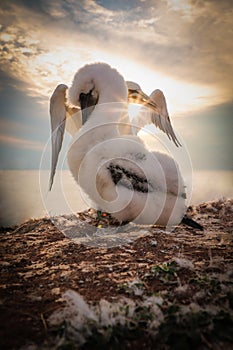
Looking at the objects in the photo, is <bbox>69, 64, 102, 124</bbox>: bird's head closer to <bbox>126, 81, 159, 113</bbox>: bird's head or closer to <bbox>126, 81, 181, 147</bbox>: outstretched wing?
<bbox>126, 81, 159, 113</bbox>: bird's head

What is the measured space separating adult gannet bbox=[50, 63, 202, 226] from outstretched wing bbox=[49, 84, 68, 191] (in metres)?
0.36

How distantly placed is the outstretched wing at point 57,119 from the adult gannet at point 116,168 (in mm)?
364

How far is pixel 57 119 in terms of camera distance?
4793 mm

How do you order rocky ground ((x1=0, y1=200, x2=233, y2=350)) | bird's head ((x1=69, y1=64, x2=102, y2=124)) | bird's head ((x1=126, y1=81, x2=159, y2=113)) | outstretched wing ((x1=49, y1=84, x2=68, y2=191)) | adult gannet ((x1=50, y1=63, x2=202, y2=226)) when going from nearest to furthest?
rocky ground ((x1=0, y1=200, x2=233, y2=350)) → adult gannet ((x1=50, y1=63, x2=202, y2=226)) → bird's head ((x1=69, y1=64, x2=102, y2=124)) → outstretched wing ((x1=49, y1=84, x2=68, y2=191)) → bird's head ((x1=126, y1=81, x2=159, y2=113))

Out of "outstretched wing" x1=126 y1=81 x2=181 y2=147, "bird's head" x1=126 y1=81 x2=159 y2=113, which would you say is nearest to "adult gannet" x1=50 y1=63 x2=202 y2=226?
"bird's head" x1=126 y1=81 x2=159 y2=113

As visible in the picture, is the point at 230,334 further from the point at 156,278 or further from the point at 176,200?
the point at 176,200

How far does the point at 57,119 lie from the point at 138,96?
1.80 meters

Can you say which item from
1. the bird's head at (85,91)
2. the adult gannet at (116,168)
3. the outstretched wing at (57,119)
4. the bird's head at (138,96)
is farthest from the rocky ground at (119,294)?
the bird's head at (138,96)

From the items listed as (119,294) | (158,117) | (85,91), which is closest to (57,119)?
(85,91)

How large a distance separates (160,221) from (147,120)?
120 inches

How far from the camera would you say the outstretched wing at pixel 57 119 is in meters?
4.64

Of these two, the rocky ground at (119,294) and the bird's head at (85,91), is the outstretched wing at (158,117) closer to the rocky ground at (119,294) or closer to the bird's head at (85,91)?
the bird's head at (85,91)

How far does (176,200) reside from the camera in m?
3.87

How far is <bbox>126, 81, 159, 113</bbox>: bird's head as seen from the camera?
543cm
